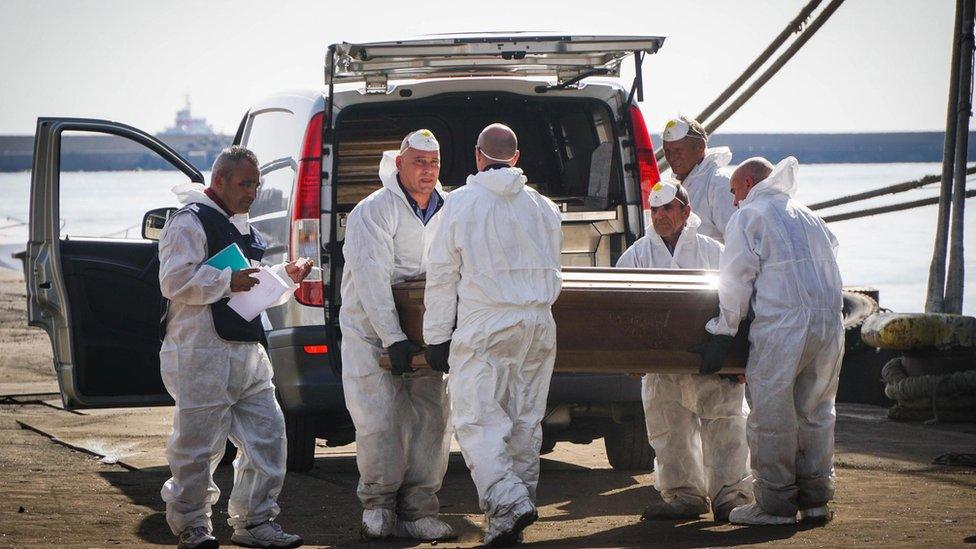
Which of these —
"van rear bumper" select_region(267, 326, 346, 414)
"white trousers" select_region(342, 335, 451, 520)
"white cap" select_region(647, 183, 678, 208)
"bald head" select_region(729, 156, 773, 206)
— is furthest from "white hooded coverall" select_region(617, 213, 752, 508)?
"van rear bumper" select_region(267, 326, 346, 414)

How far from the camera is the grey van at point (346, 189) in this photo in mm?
7031

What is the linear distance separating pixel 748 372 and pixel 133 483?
129 inches

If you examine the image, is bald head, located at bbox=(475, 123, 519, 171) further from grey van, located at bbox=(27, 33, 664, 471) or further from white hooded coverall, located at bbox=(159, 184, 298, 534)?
white hooded coverall, located at bbox=(159, 184, 298, 534)

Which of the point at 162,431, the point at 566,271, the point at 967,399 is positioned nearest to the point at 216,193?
the point at 566,271

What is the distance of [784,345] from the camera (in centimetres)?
616

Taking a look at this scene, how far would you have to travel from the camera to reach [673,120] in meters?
7.52

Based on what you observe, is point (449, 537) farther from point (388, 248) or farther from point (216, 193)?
point (216, 193)

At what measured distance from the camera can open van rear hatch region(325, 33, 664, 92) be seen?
21.9 ft

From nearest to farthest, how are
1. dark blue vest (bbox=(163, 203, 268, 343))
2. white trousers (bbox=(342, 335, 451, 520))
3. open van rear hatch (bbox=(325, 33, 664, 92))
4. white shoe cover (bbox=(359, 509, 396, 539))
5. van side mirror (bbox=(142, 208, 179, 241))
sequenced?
1. dark blue vest (bbox=(163, 203, 268, 343))
2. white shoe cover (bbox=(359, 509, 396, 539))
3. white trousers (bbox=(342, 335, 451, 520))
4. open van rear hatch (bbox=(325, 33, 664, 92))
5. van side mirror (bbox=(142, 208, 179, 241))

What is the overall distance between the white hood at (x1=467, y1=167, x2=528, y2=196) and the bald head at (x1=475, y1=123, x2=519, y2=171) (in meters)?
0.08

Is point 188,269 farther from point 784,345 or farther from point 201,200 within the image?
point 784,345

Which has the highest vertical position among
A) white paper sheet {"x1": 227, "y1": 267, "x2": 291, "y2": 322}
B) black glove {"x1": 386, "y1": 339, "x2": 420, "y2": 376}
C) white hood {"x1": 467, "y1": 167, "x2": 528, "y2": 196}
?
white hood {"x1": 467, "y1": 167, "x2": 528, "y2": 196}

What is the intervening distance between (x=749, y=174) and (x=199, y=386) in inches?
95.6

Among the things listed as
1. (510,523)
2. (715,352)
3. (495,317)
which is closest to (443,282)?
(495,317)
